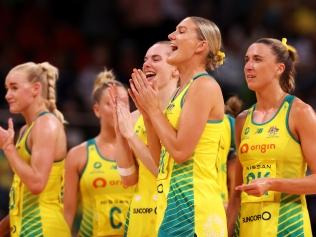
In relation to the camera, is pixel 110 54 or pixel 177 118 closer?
pixel 177 118

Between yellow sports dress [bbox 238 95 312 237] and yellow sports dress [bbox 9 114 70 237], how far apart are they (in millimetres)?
1549

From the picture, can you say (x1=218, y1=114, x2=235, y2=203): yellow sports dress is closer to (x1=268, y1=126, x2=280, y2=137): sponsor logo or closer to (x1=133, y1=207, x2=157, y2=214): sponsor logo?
(x1=268, y1=126, x2=280, y2=137): sponsor logo

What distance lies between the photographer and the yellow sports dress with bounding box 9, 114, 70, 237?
666 centimetres

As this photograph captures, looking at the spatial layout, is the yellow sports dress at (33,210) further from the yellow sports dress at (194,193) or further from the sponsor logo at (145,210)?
the yellow sports dress at (194,193)

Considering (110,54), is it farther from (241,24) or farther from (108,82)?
(108,82)

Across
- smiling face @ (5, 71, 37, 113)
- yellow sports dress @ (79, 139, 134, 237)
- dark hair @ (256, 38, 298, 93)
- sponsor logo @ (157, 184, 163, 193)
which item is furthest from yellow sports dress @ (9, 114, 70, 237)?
dark hair @ (256, 38, 298, 93)

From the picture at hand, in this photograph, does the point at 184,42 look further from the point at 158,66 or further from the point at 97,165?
the point at 97,165

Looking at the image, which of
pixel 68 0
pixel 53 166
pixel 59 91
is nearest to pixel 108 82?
pixel 53 166

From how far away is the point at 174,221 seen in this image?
542 cm

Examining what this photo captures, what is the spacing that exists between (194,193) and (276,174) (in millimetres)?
648

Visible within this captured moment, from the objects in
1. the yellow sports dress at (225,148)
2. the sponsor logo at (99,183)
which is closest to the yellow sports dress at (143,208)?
the yellow sports dress at (225,148)

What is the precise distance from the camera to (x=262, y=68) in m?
5.98

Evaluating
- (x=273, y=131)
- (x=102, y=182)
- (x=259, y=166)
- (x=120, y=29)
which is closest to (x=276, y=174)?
(x=259, y=166)

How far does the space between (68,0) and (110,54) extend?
4.07 feet
